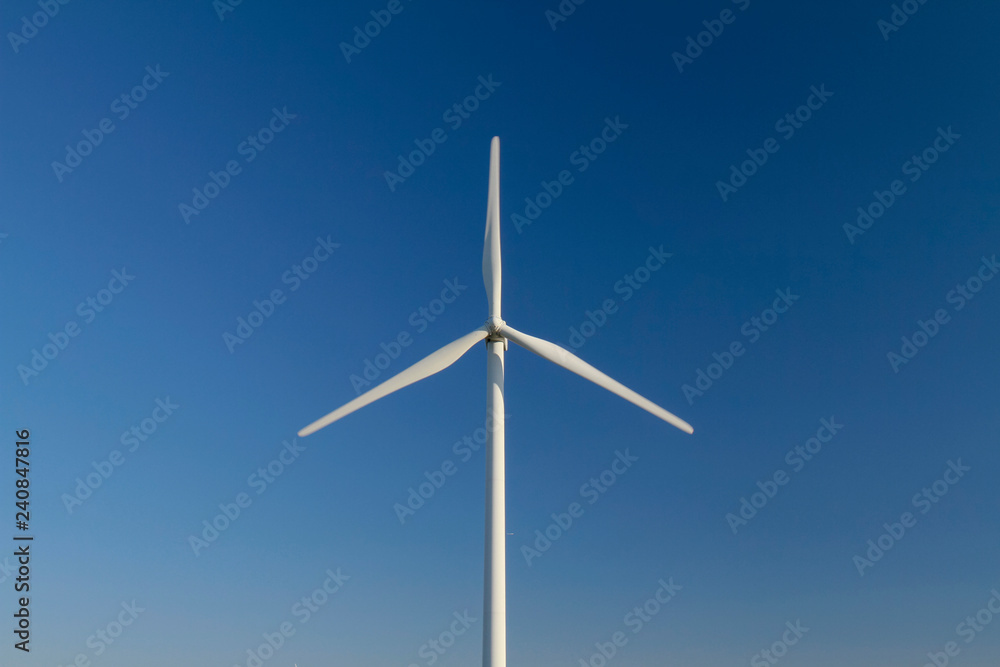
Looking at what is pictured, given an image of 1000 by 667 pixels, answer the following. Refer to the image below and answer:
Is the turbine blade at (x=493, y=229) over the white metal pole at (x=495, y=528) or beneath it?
over

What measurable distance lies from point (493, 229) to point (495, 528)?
14.3m

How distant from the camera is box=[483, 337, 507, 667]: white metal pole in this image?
32656mm

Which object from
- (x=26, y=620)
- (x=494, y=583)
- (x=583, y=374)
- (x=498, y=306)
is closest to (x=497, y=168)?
(x=498, y=306)

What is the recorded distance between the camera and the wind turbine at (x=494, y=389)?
1300 inches

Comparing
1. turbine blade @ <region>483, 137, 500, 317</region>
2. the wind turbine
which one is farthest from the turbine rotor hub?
turbine blade @ <region>483, 137, 500, 317</region>

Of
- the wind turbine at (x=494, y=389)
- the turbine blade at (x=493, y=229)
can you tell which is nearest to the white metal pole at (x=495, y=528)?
the wind turbine at (x=494, y=389)

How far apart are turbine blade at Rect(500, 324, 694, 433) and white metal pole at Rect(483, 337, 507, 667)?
1322 millimetres

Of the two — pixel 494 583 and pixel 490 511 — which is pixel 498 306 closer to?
pixel 490 511

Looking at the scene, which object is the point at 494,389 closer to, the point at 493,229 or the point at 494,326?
the point at 494,326

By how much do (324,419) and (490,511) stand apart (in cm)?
759

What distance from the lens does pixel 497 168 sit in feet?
137

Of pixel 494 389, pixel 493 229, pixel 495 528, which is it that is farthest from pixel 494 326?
pixel 495 528

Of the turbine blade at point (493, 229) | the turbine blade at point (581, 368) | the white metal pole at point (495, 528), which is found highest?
the turbine blade at point (493, 229)

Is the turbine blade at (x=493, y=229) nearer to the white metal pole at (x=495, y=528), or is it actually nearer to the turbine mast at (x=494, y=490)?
the turbine mast at (x=494, y=490)
